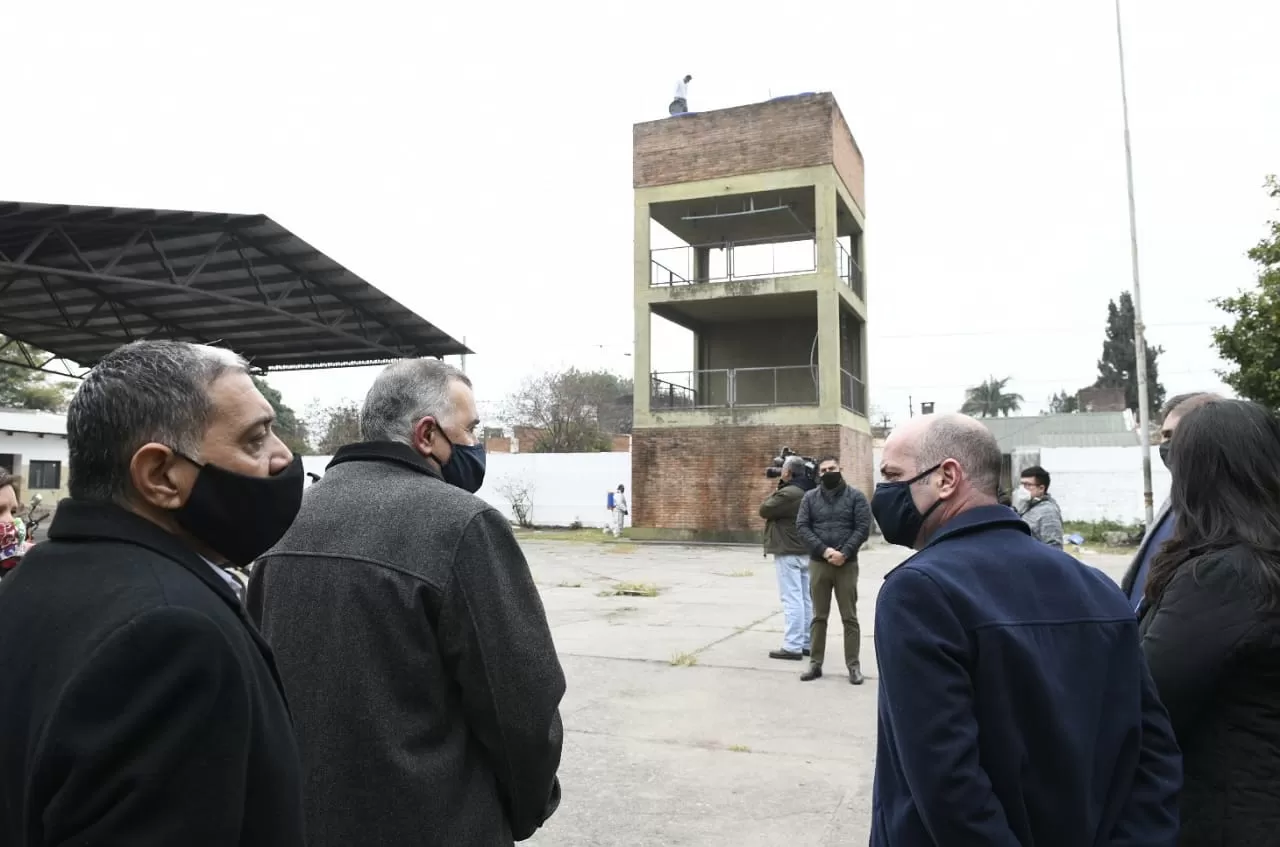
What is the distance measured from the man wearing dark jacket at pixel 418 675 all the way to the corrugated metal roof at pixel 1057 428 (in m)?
51.6

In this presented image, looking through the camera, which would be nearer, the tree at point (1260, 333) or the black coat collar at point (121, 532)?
the black coat collar at point (121, 532)

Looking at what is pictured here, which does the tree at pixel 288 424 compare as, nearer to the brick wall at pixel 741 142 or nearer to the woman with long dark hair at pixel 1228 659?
the brick wall at pixel 741 142

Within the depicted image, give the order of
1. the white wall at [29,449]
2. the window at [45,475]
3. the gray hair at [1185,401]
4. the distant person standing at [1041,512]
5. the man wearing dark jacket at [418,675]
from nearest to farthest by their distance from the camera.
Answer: the man wearing dark jacket at [418,675] → the gray hair at [1185,401] → the distant person standing at [1041,512] → the white wall at [29,449] → the window at [45,475]

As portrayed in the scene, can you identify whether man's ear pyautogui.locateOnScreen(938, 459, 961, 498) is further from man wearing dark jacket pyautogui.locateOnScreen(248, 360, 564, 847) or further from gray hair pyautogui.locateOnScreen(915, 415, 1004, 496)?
man wearing dark jacket pyautogui.locateOnScreen(248, 360, 564, 847)

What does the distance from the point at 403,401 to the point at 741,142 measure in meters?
22.3

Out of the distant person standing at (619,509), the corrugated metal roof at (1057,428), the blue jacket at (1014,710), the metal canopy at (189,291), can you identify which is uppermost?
the metal canopy at (189,291)

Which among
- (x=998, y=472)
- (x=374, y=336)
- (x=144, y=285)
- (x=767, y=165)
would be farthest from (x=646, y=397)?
(x=998, y=472)

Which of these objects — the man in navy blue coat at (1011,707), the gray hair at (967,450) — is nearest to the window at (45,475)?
the gray hair at (967,450)

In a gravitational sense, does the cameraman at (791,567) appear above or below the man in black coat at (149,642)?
below

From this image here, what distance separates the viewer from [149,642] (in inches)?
45.0

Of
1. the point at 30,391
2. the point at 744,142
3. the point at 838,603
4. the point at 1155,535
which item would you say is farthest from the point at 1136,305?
the point at 30,391

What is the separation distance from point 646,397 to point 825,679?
55.3 feet

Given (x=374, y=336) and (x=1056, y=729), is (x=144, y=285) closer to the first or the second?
(x=374, y=336)

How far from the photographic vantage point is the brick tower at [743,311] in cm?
2248
